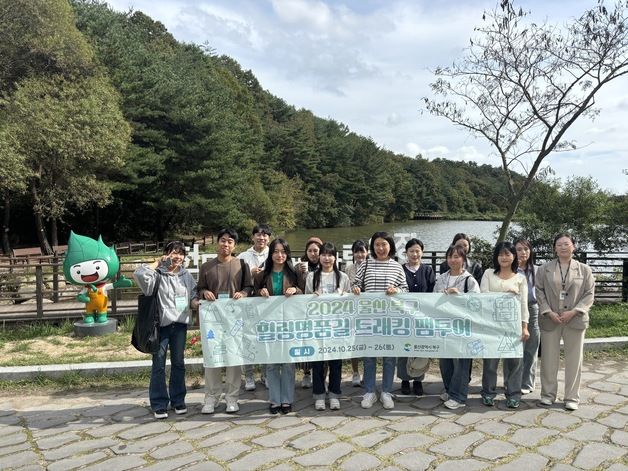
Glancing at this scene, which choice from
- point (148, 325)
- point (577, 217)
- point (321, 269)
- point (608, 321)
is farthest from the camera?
point (577, 217)

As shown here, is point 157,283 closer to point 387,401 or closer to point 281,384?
point 281,384

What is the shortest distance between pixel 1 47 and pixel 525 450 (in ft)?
70.8

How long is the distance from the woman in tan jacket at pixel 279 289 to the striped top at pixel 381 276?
646 mm

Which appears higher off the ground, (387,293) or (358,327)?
(387,293)

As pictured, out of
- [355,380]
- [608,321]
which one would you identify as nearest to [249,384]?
[355,380]

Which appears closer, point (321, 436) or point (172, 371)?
point (321, 436)

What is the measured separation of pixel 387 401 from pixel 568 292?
1.92 m

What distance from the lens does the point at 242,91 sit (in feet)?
185

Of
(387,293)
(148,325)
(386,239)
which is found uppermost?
(386,239)

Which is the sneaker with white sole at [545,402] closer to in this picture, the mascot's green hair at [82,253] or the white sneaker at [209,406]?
the white sneaker at [209,406]

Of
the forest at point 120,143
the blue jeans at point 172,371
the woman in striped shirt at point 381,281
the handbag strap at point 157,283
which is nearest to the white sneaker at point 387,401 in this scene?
the woman in striped shirt at point 381,281

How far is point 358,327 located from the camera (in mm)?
4539

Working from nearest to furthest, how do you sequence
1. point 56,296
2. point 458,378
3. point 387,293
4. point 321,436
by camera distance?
point 321,436 < point 458,378 < point 387,293 < point 56,296

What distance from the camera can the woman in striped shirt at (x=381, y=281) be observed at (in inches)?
173
